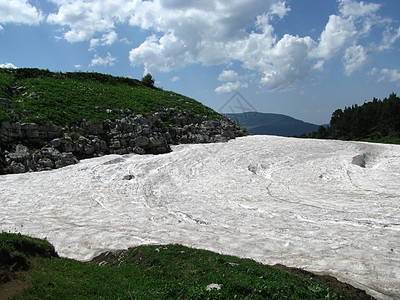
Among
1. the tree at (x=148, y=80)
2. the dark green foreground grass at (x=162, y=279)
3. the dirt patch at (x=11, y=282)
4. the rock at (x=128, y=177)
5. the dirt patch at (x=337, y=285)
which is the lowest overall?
the dirt patch at (x=337, y=285)

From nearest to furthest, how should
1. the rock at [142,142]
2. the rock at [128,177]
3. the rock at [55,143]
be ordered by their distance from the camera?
1. the rock at [128,177]
2. the rock at [55,143]
3. the rock at [142,142]

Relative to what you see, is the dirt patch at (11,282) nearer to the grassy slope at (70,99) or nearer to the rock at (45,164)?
the rock at (45,164)

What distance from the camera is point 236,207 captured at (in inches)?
802

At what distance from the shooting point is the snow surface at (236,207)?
13.2m

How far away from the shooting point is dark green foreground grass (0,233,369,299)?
7609 millimetres

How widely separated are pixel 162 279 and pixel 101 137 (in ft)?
95.3

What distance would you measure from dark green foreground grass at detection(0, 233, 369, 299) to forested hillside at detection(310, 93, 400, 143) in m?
78.1

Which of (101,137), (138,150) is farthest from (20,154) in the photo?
(138,150)

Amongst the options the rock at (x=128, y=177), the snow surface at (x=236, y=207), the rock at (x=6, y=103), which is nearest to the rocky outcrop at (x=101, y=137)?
the snow surface at (x=236, y=207)

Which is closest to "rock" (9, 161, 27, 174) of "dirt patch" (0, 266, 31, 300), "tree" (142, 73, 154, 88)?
"dirt patch" (0, 266, 31, 300)

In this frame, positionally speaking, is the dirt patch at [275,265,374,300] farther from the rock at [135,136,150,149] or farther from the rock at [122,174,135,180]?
the rock at [135,136,150,149]

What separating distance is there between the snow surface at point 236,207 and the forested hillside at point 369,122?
188ft

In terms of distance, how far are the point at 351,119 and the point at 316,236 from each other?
3838 inches

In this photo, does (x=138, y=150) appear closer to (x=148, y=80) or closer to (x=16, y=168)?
(x=16, y=168)
